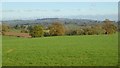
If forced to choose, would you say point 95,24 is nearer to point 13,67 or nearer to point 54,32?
point 54,32

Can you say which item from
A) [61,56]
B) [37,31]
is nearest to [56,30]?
[37,31]

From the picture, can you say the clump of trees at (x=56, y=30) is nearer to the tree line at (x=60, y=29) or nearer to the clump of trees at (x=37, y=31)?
the tree line at (x=60, y=29)

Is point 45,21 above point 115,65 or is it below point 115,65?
below

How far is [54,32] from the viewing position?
259ft

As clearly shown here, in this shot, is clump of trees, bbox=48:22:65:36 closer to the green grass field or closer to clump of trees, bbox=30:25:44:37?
clump of trees, bbox=30:25:44:37

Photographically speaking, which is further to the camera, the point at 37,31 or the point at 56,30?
the point at 56,30

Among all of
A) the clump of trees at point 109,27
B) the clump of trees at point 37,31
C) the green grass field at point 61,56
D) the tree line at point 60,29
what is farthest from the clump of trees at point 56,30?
the green grass field at point 61,56

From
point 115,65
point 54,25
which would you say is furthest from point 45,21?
point 115,65

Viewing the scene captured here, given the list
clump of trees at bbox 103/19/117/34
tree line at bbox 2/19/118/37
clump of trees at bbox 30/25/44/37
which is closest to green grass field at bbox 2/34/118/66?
clump of trees at bbox 30/25/44/37

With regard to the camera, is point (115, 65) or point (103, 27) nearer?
point (115, 65)

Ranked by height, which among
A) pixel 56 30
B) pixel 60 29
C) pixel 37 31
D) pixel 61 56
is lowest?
A: pixel 56 30

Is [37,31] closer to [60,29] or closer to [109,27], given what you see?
[60,29]

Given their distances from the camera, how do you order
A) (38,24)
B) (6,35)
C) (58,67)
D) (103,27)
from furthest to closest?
(103,27) → (38,24) → (6,35) → (58,67)

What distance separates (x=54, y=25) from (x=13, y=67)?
6892cm
